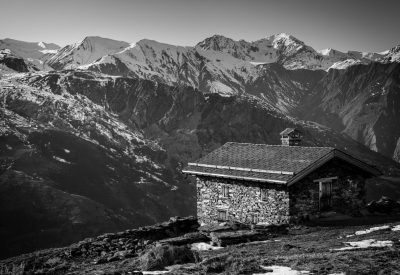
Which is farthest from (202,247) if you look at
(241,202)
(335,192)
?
(335,192)

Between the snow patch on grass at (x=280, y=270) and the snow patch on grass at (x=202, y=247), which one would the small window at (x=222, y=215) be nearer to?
the snow patch on grass at (x=202, y=247)

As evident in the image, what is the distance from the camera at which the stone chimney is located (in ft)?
97.7

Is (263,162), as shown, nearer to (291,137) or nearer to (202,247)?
(291,137)

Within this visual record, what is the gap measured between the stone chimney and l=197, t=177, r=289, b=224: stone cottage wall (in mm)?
5488

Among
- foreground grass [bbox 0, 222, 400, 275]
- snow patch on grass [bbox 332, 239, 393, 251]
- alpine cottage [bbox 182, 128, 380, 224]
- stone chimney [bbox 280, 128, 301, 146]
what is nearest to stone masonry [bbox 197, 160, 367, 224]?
alpine cottage [bbox 182, 128, 380, 224]

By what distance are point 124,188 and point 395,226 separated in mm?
155594

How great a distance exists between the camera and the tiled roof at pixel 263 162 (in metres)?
24.8

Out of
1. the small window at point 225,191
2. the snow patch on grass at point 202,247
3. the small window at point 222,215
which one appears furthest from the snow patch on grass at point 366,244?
the small window at point 222,215

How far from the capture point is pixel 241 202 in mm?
26312

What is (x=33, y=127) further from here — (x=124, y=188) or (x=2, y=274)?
(x=2, y=274)

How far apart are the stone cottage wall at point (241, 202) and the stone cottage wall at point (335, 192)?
0.73 meters

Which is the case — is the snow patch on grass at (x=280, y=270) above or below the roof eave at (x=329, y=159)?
below

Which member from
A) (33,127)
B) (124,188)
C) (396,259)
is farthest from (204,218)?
(33,127)

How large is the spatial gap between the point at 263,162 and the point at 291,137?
161 inches
